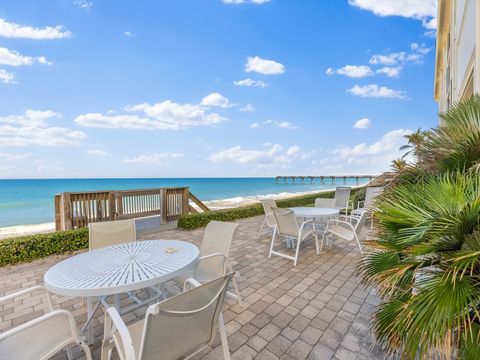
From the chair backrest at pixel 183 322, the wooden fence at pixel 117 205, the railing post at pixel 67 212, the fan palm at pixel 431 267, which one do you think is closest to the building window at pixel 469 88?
the fan palm at pixel 431 267

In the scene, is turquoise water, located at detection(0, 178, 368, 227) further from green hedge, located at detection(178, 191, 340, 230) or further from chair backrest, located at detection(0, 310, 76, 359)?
chair backrest, located at detection(0, 310, 76, 359)

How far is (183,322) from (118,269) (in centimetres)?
94

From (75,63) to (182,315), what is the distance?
40.7ft

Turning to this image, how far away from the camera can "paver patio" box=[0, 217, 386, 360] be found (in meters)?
1.92

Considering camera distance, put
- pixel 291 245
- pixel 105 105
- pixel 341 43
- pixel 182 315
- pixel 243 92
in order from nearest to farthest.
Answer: pixel 182 315
pixel 291 245
pixel 341 43
pixel 243 92
pixel 105 105

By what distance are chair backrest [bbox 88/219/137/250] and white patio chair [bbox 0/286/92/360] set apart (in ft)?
4.62

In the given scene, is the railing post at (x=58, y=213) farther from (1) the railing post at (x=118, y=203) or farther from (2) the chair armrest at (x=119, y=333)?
(2) the chair armrest at (x=119, y=333)

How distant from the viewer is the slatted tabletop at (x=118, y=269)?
1.56 m

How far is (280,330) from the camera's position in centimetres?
215

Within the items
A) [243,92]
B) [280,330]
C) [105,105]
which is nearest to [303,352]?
[280,330]

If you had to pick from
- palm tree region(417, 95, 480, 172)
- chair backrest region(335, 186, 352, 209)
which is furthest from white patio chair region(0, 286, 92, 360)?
chair backrest region(335, 186, 352, 209)

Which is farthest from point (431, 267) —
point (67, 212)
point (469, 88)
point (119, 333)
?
point (67, 212)

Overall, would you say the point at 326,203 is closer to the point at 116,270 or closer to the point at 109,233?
the point at 109,233

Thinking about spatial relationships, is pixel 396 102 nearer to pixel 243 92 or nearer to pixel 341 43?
pixel 341 43
